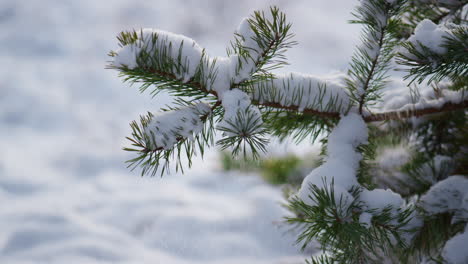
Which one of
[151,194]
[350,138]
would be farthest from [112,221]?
[350,138]

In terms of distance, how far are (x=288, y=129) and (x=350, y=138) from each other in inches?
6.3

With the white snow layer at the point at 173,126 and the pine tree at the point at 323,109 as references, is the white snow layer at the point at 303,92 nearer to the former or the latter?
the pine tree at the point at 323,109

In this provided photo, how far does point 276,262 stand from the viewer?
1.78 meters

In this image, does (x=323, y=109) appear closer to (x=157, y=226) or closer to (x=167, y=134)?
(x=167, y=134)

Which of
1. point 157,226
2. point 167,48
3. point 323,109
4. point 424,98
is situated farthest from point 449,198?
point 157,226

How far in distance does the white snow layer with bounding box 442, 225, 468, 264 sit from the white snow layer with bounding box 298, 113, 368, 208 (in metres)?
0.26

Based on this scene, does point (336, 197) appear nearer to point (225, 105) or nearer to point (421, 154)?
point (225, 105)

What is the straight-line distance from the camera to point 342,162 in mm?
678

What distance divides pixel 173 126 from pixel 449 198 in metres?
0.65

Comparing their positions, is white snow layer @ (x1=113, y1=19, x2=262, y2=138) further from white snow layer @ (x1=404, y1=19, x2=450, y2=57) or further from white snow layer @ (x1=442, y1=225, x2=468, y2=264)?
white snow layer @ (x1=442, y1=225, x2=468, y2=264)

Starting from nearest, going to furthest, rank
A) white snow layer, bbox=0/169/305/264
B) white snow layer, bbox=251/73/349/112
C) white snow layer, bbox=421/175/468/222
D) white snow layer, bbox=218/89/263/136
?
white snow layer, bbox=218/89/263/136 < white snow layer, bbox=251/73/349/112 < white snow layer, bbox=421/175/468/222 < white snow layer, bbox=0/169/305/264

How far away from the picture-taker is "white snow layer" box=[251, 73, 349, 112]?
2.25 feet

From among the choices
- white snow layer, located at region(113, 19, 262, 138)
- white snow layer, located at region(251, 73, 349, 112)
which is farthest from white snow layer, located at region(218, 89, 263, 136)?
white snow layer, located at region(251, 73, 349, 112)

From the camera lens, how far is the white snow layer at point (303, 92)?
0.69 meters
